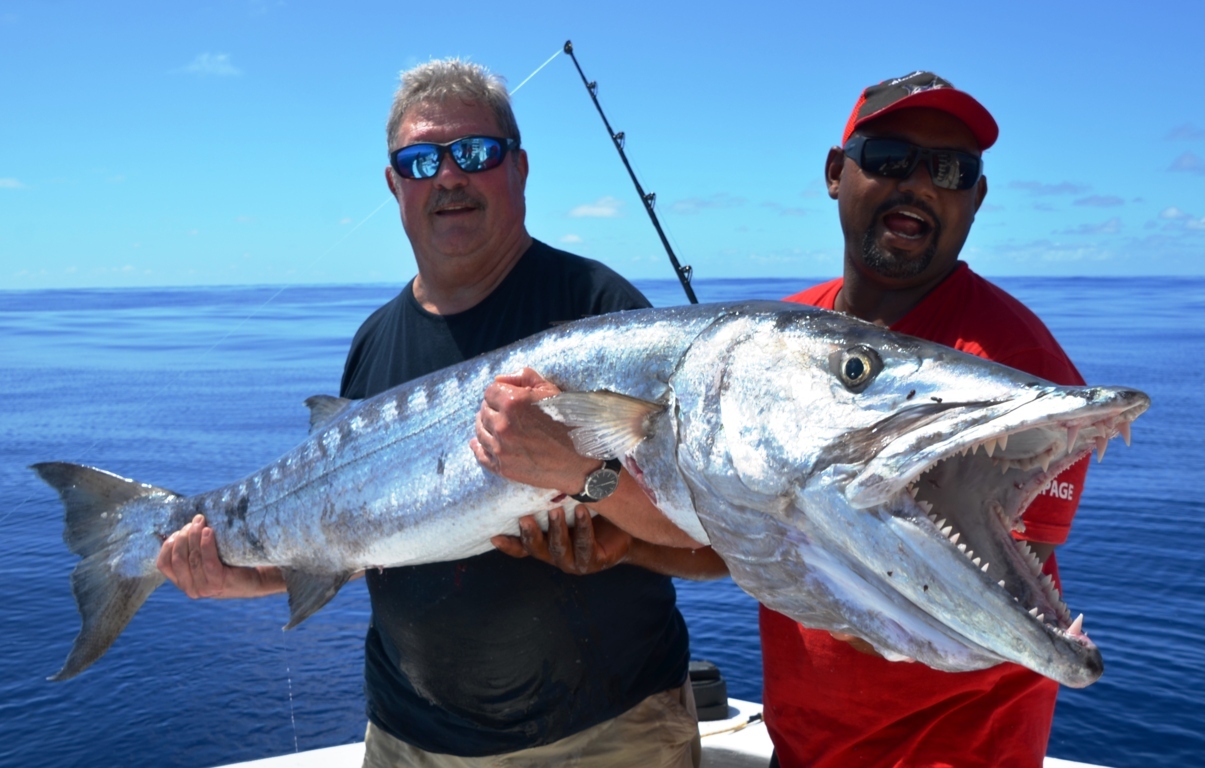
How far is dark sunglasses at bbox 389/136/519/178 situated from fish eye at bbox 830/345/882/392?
182cm

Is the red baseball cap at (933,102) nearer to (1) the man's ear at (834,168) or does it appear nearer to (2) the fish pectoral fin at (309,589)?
(1) the man's ear at (834,168)

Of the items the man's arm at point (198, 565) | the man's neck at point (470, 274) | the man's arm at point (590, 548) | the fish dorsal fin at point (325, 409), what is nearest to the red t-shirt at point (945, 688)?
the man's arm at point (590, 548)

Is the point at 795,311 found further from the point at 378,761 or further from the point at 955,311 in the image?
the point at 378,761

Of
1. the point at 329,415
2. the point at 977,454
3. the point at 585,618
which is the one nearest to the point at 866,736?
the point at 585,618

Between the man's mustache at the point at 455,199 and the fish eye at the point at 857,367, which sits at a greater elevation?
the man's mustache at the point at 455,199

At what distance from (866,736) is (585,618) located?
2.91 ft

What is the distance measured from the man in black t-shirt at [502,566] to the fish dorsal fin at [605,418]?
0.54 feet

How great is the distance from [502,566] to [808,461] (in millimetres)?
1380

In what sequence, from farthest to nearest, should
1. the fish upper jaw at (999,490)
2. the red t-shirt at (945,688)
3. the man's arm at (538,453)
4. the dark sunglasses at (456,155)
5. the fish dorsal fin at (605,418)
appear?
the dark sunglasses at (456,155) < the man's arm at (538,453) < the red t-shirt at (945,688) < the fish dorsal fin at (605,418) < the fish upper jaw at (999,490)

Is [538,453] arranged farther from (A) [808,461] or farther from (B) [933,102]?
(B) [933,102]

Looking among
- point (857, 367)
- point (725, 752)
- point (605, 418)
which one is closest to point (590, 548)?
point (605, 418)

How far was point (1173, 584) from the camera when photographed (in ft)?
29.4

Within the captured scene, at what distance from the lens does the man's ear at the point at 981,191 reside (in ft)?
9.96

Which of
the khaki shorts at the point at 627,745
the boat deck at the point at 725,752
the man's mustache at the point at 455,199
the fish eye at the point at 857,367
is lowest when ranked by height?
the boat deck at the point at 725,752
